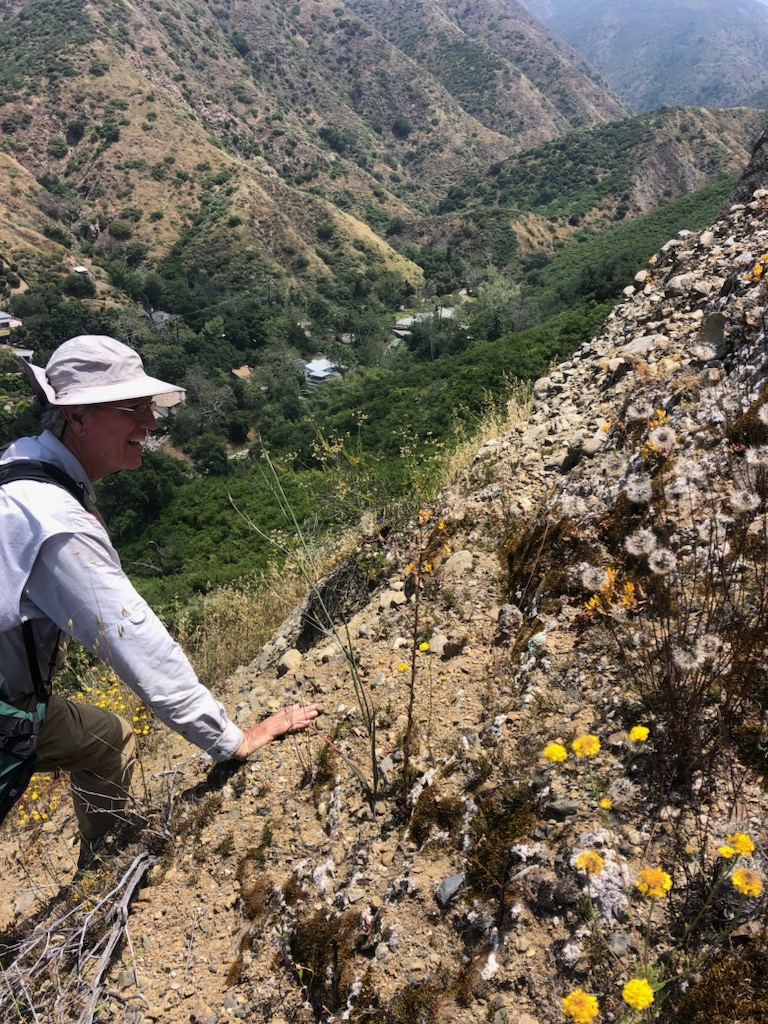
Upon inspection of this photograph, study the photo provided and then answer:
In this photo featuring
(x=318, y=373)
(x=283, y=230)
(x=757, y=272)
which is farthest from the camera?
(x=283, y=230)

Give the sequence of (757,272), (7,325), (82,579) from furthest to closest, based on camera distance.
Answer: (7,325), (757,272), (82,579)

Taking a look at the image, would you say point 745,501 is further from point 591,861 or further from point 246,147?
point 246,147

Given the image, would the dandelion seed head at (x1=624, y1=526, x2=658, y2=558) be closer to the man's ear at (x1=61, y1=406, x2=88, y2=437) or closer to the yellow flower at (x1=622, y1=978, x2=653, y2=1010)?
the yellow flower at (x1=622, y1=978, x2=653, y2=1010)

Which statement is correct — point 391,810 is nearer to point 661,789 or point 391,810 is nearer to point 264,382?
point 661,789

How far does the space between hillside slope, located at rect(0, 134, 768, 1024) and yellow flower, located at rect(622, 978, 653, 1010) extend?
0.14 meters

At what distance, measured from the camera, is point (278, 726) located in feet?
8.37

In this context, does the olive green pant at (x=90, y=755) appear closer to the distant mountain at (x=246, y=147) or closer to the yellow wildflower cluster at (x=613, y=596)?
the yellow wildflower cluster at (x=613, y=596)

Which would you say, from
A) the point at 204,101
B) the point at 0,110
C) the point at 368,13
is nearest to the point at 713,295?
the point at 0,110

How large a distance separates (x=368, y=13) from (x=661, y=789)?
218m

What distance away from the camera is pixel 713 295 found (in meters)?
5.12

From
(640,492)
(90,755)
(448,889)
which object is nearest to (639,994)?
(448,889)

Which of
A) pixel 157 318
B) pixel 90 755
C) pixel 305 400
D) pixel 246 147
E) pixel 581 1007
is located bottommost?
pixel 305 400

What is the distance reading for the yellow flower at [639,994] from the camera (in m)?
1.06

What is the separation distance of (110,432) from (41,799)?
2.57m
